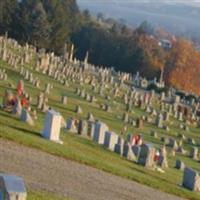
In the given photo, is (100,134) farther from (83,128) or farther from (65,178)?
(65,178)

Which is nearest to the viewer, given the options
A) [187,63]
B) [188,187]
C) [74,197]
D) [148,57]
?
[74,197]

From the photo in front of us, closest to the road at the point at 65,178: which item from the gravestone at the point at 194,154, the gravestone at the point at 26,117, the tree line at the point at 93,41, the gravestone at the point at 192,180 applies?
the gravestone at the point at 192,180

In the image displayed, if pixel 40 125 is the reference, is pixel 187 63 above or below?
below

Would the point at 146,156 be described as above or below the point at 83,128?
above

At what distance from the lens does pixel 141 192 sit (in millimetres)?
18062

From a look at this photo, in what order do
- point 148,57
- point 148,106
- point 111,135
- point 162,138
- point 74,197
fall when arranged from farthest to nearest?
point 148,57 < point 148,106 < point 162,138 < point 111,135 < point 74,197

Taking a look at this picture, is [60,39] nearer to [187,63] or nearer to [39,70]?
[187,63]

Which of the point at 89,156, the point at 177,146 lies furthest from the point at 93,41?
→ the point at 89,156

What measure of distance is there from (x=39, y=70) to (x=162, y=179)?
30.5m

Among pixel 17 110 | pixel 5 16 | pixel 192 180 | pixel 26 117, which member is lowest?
pixel 5 16

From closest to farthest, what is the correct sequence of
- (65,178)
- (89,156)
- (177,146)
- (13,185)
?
1. (13,185)
2. (65,178)
3. (89,156)
4. (177,146)

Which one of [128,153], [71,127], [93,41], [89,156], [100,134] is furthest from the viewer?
[93,41]

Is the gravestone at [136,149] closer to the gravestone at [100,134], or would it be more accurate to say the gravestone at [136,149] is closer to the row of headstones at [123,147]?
the row of headstones at [123,147]

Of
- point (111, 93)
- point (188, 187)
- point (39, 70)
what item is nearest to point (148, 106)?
point (111, 93)
